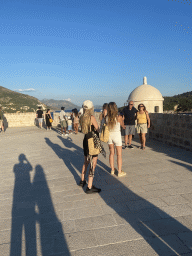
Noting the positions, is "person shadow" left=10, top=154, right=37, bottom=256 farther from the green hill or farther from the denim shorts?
the green hill

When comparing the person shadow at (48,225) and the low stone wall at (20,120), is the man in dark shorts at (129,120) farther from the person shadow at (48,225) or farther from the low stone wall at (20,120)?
the low stone wall at (20,120)

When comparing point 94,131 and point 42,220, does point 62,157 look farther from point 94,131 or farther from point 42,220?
point 42,220

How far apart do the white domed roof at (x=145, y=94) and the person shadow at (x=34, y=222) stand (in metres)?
7.47

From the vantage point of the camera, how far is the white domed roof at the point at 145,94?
10359mm

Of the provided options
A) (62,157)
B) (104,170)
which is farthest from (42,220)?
(62,157)

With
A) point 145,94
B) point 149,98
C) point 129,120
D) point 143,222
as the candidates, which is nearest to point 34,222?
point 143,222

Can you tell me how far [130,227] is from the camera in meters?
2.63

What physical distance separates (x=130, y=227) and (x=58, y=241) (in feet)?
3.10

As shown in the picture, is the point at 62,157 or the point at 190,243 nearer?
the point at 190,243

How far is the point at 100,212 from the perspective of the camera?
3057 millimetres

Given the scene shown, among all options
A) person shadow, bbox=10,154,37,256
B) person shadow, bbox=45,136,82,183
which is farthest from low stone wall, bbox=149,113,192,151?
person shadow, bbox=10,154,37,256

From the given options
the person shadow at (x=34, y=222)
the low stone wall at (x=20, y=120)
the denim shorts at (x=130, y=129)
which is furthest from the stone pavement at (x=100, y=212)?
the low stone wall at (x=20, y=120)

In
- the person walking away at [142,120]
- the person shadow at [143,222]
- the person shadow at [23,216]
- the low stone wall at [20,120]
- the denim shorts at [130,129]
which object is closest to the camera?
the person shadow at [143,222]

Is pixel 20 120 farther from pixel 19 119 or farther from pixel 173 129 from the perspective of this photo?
pixel 173 129
